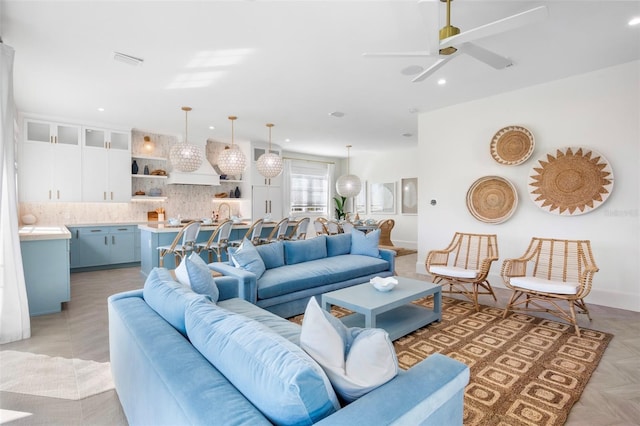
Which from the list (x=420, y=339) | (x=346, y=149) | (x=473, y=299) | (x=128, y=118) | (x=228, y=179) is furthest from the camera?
(x=346, y=149)

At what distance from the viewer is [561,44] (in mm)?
3229

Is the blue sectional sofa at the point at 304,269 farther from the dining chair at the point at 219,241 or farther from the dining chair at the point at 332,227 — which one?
the dining chair at the point at 332,227


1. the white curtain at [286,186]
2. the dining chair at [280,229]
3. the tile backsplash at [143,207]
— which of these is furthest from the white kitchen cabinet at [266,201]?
the dining chair at [280,229]

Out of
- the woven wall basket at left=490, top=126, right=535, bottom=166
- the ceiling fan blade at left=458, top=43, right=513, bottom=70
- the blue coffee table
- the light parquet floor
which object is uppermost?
the ceiling fan blade at left=458, top=43, right=513, bottom=70

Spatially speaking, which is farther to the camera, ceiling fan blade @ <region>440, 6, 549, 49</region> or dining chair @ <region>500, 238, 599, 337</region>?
dining chair @ <region>500, 238, 599, 337</region>

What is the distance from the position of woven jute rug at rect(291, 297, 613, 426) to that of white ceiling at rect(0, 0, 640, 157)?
2.45 metres

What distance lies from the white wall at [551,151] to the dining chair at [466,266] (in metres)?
0.26

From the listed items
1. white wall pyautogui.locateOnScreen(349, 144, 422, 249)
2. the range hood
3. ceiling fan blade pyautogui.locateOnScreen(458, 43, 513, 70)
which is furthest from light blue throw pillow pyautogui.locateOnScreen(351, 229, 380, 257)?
white wall pyautogui.locateOnScreen(349, 144, 422, 249)

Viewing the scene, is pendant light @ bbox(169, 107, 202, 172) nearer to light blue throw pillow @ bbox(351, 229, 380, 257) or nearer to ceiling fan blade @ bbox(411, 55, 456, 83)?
light blue throw pillow @ bbox(351, 229, 380, 257)

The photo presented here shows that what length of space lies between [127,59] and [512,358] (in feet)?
14.9

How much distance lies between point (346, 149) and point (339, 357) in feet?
27.4

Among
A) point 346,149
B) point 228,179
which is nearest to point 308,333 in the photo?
point 228,179

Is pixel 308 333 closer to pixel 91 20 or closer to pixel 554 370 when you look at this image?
pixel 554 370

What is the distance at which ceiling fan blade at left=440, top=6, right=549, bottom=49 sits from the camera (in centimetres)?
196
